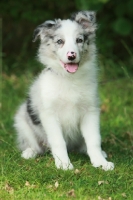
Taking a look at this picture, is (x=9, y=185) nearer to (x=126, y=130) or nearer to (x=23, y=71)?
(x=126, y=130)

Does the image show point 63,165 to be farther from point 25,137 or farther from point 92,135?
point 25,137

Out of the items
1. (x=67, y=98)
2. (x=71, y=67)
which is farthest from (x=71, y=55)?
(x=67, y=98)

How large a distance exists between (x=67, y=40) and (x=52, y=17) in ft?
19.3

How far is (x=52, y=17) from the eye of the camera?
1099 centimetres

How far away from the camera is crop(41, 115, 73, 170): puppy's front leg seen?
17.5 ft

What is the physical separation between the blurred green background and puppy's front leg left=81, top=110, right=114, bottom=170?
4174 mm

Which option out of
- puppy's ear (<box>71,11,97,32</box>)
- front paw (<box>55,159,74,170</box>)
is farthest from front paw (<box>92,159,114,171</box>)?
puppy's ear (<box>71,11,97,32</box>)

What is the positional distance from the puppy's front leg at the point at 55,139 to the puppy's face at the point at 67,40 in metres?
0.61

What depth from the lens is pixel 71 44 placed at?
521 centimetres

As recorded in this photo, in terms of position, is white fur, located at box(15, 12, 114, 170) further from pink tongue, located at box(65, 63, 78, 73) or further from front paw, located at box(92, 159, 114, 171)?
pink tongue, located at box(65, 63, 78, 73)

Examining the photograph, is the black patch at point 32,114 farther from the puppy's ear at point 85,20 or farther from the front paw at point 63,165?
the puppy's ear at point 85,20

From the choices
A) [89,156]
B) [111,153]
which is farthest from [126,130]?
[89,156]

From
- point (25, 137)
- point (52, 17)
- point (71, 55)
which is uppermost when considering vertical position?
point (71, 55)

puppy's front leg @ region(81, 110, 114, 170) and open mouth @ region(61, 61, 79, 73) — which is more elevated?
open mouth @ region(61, 61, 79, 73)
